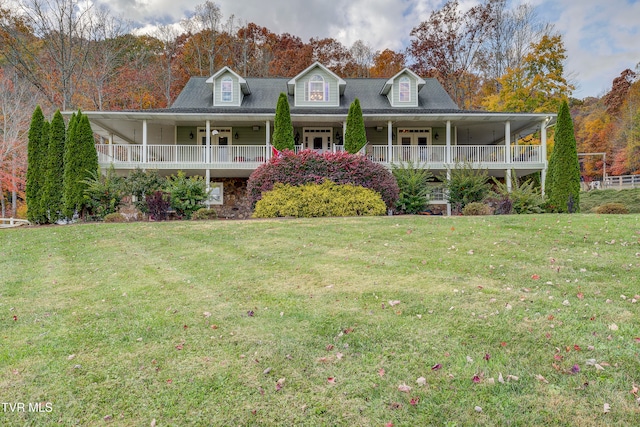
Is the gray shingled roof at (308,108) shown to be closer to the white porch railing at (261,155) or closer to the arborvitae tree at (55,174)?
the white porch railing at (261,155)

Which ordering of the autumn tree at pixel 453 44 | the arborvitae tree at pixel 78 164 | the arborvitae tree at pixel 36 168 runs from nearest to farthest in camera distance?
the arborvitae tree at pixel 78 164, the arborvitae tree at pixel 36 168, the autumn tree at pixel 453 44

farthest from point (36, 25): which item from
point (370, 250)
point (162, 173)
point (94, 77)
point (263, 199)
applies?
point (370, 250)

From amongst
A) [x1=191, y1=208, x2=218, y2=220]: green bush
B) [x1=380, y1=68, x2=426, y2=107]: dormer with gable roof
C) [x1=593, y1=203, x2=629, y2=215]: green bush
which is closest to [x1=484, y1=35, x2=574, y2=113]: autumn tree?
[x1=380, y1=68, x2=426, y2=107]: dormer with gable roof

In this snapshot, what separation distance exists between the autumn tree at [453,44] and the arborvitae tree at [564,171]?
1592cm

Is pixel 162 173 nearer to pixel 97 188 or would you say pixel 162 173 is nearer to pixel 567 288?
pixel 97 188

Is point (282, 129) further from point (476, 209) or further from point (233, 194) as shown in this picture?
point (476, 209)

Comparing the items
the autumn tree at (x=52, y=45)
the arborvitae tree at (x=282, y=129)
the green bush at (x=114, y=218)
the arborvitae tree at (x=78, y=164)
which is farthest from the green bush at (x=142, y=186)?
the autumn tree at (x=52, y=45)

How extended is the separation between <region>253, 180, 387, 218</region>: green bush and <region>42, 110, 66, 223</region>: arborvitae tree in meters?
7.51

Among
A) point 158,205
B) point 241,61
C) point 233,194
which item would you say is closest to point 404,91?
point 233,194

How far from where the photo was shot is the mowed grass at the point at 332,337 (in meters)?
2.33

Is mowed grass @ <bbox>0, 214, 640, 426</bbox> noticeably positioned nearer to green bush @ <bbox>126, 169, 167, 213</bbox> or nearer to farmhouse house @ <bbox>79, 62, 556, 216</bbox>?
green bush @ <bbox>126, 169, 167, 213</bbox>

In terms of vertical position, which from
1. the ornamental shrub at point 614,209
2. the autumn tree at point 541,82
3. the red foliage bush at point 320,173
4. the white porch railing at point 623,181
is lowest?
the ornamental shrub at point 614,209

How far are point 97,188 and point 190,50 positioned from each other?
20809mm

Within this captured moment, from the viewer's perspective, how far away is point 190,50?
29.3 m
